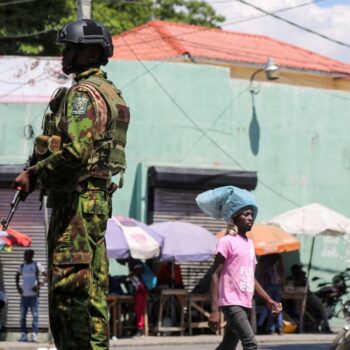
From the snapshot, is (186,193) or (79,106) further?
(186,193)

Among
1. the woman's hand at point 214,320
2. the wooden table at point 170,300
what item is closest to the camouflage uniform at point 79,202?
the woman's hand at point 214,320

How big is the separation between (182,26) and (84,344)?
30232 mm

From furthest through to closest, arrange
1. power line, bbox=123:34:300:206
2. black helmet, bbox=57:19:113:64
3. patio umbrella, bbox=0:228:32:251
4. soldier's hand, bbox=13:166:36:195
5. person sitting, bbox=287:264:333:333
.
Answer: person sitting, bbox=287:264:333:333 → power line, bbox=123:34:300:206 → patio umbrella, bbox=0:228:32:251 → black helmet, bbox=57:19:113:64 → soldier's hand, bbox=13:166:36:195

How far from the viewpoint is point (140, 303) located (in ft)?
72.7

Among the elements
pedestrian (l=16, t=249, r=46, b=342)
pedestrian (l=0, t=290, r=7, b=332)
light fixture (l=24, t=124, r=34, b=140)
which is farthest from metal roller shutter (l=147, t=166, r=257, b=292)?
pedestrian (l=0, t=290, r=7, b=332)

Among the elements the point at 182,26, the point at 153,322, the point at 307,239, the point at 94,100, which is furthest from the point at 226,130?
the point at 94,100

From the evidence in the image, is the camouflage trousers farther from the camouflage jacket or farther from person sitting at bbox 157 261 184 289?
person sitting at bbox 157 261 184 289

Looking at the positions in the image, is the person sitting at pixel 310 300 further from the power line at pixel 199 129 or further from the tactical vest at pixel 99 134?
the tactical vest at pixel 99 134

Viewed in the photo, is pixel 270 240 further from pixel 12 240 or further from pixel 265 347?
pixel 12 240

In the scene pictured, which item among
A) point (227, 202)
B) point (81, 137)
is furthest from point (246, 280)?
point (81, 137)

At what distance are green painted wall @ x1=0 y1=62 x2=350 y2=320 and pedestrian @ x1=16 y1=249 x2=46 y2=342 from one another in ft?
7.78

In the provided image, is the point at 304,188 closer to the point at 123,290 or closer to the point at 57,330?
the point at 123,290

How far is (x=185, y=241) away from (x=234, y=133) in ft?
13.5

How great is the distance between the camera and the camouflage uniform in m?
6.46
